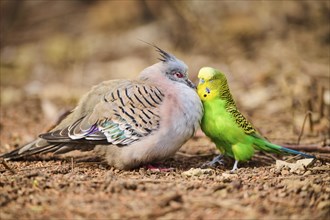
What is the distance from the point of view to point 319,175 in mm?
4539

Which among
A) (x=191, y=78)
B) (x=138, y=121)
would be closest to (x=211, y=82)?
(x=138, y=121)

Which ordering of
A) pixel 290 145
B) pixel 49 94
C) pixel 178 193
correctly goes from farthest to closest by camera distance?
pixel 49 94, pixel 290 145, pixel 178 193

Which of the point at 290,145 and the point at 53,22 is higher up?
the point at 53,22

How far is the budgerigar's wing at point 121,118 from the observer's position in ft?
16.2

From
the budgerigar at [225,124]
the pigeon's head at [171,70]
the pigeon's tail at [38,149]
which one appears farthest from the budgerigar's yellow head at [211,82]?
the pigeon's tail at [38,149]

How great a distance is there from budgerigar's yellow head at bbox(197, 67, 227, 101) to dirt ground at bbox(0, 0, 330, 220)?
0.69 meters

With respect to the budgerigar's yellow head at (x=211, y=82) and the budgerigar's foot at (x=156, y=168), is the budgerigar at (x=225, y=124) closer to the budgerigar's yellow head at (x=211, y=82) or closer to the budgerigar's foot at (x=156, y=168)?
the budgerigar's yellow head at (x=211, y=82)

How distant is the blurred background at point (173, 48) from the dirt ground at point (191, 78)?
0.08ft

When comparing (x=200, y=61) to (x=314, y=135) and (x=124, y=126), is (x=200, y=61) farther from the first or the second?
(x=124, y=126)

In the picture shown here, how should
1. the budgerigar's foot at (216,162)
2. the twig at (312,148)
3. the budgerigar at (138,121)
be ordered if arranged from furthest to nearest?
the twig at (312,148)
the budgerigar's foot at (216,162)
the budgerigar at (138,121)

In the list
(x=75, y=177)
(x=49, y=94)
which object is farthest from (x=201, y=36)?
(x=75, y=177)

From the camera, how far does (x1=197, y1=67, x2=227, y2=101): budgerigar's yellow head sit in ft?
16.7

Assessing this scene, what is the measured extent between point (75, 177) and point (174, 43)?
720 cm

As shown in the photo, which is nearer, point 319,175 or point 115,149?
point 319,175
